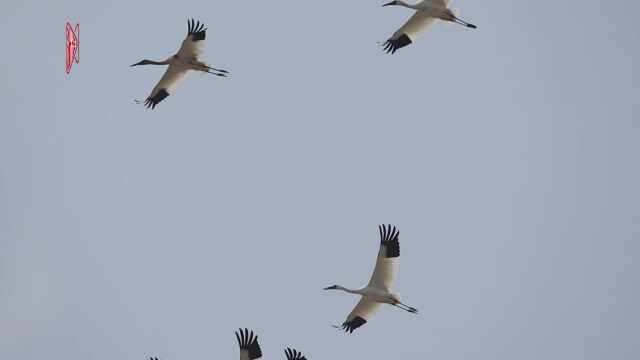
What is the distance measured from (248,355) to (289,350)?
114 cm

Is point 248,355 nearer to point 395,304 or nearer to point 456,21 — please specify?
point 395,304

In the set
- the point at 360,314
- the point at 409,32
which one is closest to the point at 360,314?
the point at 360,314

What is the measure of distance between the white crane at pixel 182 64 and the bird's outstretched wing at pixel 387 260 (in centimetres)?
630

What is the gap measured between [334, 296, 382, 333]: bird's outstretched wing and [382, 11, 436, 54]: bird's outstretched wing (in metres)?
6.82

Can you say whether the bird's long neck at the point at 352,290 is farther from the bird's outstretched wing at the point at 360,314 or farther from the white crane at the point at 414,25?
the white crane at the point at 414,25

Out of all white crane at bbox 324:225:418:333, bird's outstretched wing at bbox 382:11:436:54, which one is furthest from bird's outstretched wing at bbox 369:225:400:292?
bird's outstretched wing at bbox 382:11:436:54

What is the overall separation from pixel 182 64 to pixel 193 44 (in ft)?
3.64

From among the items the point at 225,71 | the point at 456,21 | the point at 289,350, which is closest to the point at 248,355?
the point at 289,350

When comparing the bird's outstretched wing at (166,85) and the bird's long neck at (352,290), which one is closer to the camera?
the bird's long neck at (352,290)

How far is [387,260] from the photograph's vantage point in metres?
33.6

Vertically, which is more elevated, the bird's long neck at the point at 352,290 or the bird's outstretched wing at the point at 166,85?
the bird's outstretched wing at the point at 166,85

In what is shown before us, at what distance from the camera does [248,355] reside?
110ft

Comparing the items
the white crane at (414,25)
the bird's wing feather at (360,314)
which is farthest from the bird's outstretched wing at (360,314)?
the white crane at (414,25)

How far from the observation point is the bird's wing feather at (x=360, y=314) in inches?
1375
